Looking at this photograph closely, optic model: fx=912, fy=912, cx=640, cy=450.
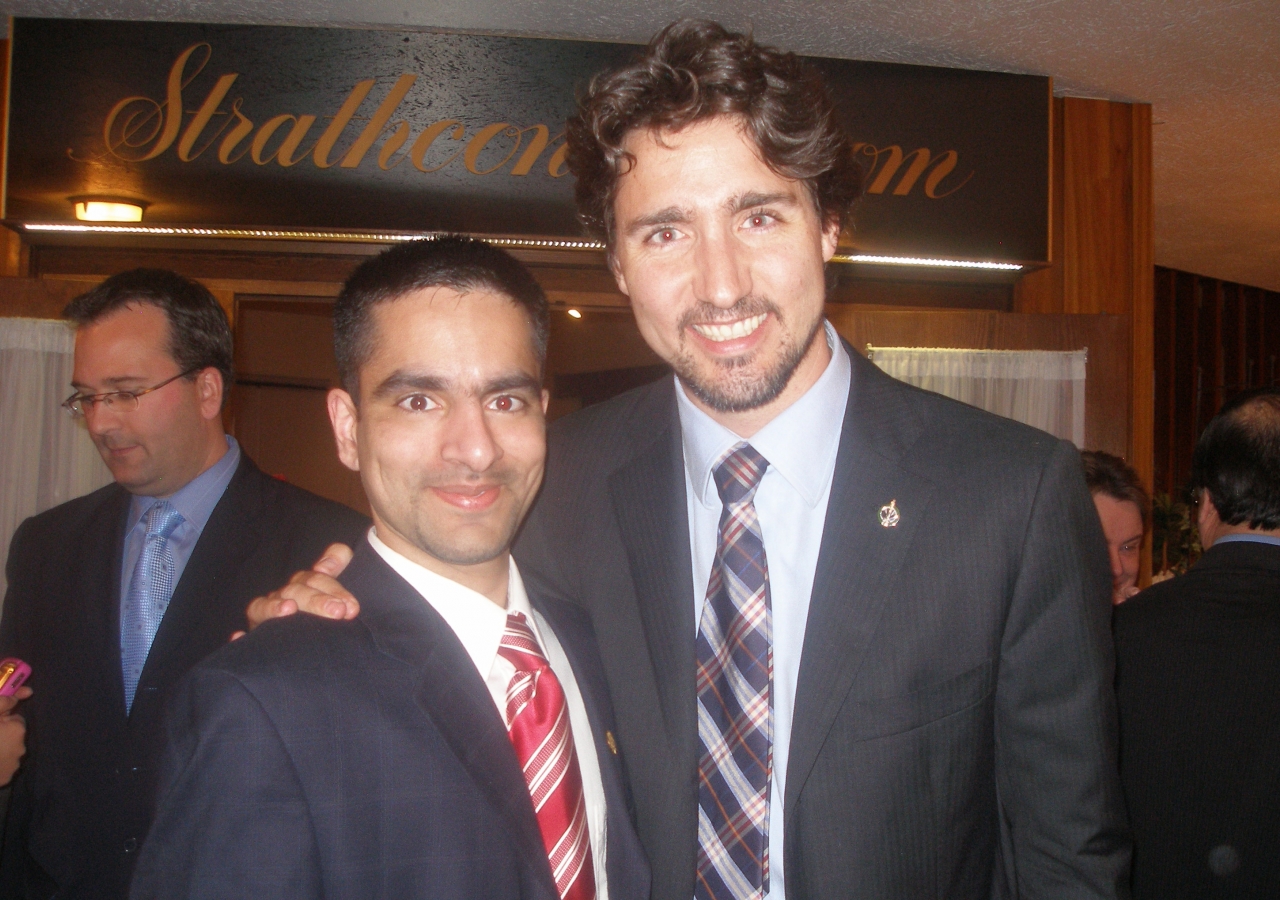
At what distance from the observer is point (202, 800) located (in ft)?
2.97

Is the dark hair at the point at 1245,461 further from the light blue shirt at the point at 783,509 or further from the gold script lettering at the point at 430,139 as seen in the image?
the gold script lettering at the point at 430,139

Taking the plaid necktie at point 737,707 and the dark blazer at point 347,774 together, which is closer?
the dark blazer at point 347,774

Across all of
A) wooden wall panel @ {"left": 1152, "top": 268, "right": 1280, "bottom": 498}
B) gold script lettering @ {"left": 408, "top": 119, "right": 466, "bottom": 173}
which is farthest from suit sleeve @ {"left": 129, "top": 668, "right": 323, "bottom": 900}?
wooden wall panel @ {"left": 1152, "top": 268, "right": 1280, "bottom": 498}

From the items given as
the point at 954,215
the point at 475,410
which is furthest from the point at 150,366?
the point at 954,215

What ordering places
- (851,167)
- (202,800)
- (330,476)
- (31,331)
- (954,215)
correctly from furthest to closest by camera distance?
(330,476)
(954,215)
(31,331)
(851,167)
(202,800)

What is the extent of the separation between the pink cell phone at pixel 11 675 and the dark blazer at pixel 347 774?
3.33 ft

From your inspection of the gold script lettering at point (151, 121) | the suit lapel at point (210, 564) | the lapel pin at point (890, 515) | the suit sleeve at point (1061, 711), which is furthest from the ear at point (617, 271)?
the gold script lettering at point (151, 121)

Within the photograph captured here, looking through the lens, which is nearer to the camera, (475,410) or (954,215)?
(475,410)

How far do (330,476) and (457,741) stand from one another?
721 cm

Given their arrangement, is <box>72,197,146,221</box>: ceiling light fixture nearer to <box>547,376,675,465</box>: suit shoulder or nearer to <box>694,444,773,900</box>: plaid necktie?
<box>547,376,675,465</box>: suit shoulder

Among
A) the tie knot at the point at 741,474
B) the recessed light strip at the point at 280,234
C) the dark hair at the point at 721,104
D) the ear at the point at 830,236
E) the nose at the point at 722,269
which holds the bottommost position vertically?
the tie knot at the point at 741,474

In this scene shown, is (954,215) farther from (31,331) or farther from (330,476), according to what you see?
(330,476)

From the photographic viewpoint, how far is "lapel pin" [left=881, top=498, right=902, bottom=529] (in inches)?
51.3

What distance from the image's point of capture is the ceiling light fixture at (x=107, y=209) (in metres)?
3.55
